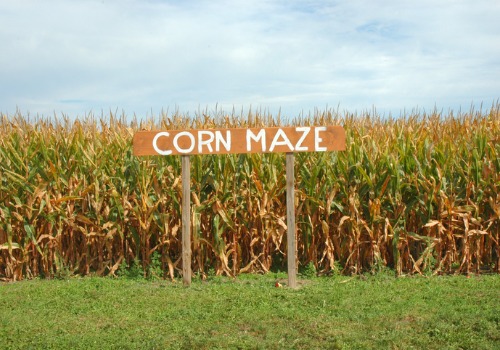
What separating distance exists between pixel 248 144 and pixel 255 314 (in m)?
2.25

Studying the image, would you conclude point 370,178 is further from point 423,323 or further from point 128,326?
point 128,326

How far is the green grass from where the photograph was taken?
584cm

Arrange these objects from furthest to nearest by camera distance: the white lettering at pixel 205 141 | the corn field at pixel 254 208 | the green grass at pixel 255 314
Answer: the corn field at pixel 254 208, the white lettering at pixel 205 141, the green grass at pixel 255 314

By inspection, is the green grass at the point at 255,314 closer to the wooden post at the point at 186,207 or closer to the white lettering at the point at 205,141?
the wooden post at the point at 186,207

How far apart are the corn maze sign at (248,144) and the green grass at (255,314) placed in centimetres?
78

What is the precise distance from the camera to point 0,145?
9344 millimetres

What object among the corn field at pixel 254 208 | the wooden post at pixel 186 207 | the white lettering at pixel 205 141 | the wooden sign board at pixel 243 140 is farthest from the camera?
the corn field at pixel 254 208

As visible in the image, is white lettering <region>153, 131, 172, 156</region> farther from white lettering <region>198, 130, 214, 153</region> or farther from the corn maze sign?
white lettering <region>198, 130, 214, 153</region>

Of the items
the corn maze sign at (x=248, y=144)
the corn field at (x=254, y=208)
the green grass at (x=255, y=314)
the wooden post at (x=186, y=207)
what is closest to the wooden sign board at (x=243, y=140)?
the corn maze sign at (x=248, y=144)

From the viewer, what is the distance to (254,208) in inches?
340

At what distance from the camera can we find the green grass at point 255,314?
5836 mm

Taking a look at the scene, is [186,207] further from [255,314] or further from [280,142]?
[255,314]

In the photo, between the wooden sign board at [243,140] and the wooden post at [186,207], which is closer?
the wooden sign board at [243,140]

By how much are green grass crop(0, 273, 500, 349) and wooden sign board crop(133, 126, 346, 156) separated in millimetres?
1813
